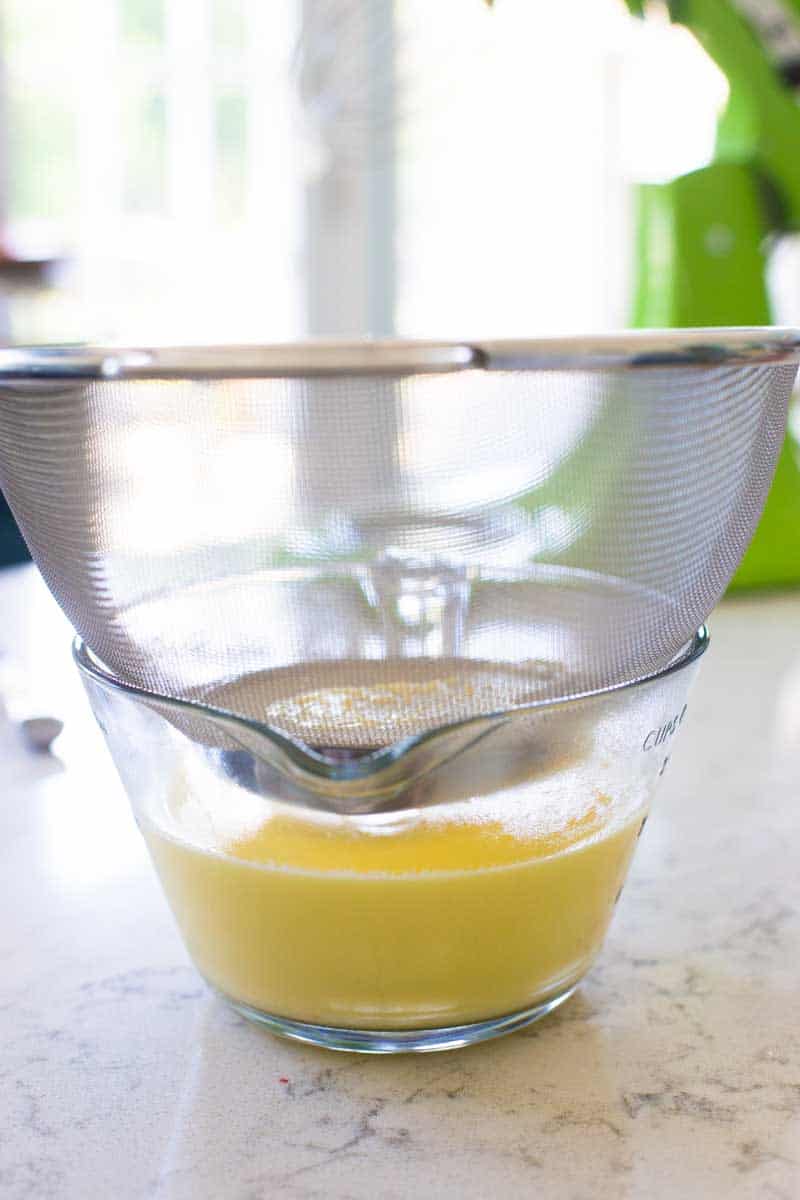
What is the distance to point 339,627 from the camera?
21.6 inches

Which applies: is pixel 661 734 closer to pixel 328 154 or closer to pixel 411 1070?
pixel 411 1070

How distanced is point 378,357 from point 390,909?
19 centimetres

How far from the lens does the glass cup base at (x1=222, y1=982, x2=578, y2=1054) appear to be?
0.45 m

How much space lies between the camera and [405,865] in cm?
43

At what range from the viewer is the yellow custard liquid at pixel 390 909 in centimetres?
43

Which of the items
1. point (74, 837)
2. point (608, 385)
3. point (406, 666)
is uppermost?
point (608, 385)

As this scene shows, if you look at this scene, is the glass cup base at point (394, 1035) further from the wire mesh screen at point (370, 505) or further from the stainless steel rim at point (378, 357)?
the stainless steel rim at point (378, 357)

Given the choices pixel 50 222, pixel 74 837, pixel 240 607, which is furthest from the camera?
pixel 50 222

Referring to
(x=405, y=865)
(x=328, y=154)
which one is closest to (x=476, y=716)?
(x=405, y=865)

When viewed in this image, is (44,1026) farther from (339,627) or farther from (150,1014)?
(339,627)

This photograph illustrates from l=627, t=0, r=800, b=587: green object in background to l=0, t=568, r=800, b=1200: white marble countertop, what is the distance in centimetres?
56

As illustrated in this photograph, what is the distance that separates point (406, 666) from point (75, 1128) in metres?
0.22

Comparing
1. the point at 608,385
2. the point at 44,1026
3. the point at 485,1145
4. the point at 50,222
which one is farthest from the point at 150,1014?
the point at 50,222

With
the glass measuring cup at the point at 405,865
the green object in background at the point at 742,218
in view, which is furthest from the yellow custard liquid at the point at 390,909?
the green object in background at the point at 742,218
